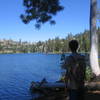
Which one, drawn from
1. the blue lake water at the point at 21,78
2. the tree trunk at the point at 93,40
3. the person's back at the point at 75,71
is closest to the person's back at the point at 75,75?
the person's back at the point at 75,71

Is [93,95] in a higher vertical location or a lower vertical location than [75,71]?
lower

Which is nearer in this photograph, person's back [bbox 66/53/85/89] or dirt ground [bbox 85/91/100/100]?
person's back [bbox 66/53/85/89]

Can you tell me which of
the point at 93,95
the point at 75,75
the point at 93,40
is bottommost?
the point at 93,95

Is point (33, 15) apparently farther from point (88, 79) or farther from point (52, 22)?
point (88, 79)

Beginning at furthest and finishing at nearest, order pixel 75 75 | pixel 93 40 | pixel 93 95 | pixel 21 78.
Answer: pixel 21 78
pixel 93 40
pixel 93 95
pixel 75 75

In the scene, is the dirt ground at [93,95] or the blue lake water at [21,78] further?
the blue lake water at [21,78]

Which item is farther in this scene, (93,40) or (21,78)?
(21,78)

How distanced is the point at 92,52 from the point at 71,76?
25.3 ft

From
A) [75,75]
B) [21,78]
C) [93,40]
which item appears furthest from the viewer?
[21,78]

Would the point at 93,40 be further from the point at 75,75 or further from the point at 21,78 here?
the point at 21,78

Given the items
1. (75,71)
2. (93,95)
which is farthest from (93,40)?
(75,71)

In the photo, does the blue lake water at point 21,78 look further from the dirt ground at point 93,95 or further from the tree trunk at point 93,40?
the dirt ground at point 93,95

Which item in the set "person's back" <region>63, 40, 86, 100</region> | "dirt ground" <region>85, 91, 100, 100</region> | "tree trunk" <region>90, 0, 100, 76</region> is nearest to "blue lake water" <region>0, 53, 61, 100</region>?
"tree trunk" <region>90, 0, 100, 76</region>

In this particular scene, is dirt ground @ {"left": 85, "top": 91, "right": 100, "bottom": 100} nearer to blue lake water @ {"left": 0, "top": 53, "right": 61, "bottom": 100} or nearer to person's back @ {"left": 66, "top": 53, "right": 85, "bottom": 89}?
person's back @ {"left": 66, "top": 53, "right": 85, "bottom": 89}
